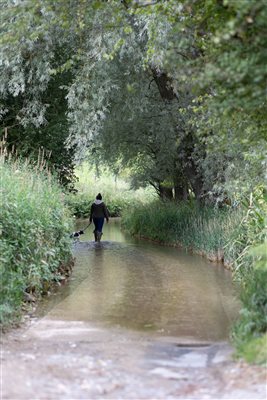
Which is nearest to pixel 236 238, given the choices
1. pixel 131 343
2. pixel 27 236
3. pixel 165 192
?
pixel 27 236

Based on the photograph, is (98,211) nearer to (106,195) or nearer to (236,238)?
(236,238)

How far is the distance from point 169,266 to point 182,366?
34.4 feet

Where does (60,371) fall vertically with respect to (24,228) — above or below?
below

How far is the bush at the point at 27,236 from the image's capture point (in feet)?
33.7

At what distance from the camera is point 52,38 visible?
60.5 ft

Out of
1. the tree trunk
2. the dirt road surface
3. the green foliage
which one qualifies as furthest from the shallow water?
the tree trunk

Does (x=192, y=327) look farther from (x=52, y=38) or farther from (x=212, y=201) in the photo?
(x=212, y=201)

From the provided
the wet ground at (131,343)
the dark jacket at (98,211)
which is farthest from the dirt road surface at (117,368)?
the dark jacket at (98,211)

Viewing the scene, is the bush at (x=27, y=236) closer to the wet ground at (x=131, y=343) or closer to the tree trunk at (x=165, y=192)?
the wet ground at (x=131, y=343)

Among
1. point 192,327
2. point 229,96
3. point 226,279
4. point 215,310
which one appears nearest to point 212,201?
point 226,279

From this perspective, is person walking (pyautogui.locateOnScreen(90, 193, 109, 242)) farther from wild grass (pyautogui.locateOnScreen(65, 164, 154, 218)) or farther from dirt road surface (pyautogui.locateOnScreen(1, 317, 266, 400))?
wild grass (pyautogui.locateOnScreen(65, 164, 154, 218))

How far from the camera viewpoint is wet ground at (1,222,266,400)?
253 inches

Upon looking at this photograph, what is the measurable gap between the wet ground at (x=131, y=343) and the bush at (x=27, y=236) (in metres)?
0.46

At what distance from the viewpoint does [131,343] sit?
8.64 m
